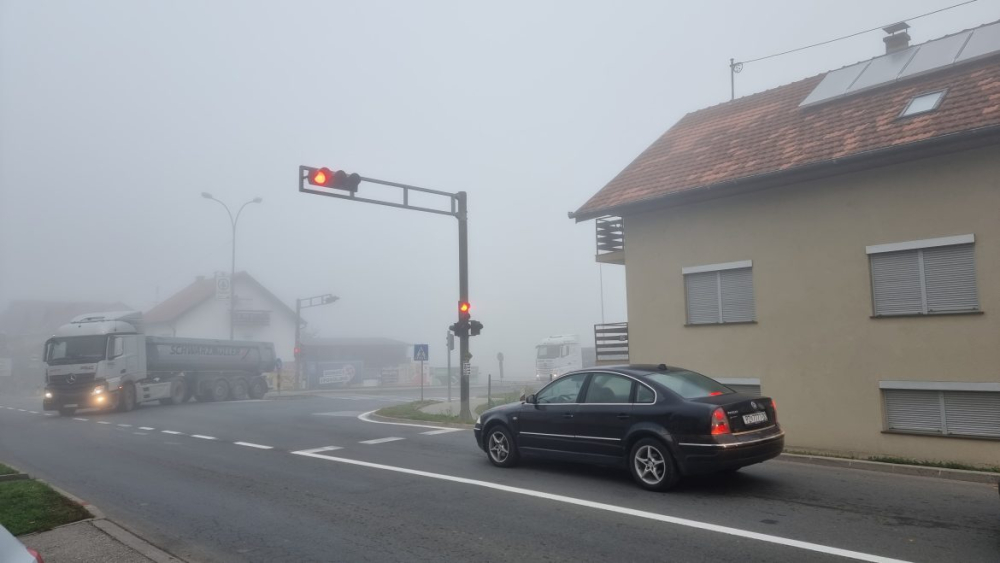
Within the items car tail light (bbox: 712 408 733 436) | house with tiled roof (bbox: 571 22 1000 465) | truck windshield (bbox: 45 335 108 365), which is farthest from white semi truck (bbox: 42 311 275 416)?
car tail light (bbox: 712 408 733 436)

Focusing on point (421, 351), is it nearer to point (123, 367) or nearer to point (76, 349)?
point (123, 367)

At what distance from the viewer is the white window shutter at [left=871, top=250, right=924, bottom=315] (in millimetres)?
11273

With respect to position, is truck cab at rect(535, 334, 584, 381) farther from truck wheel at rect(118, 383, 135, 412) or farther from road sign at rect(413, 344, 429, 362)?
truck wheel at rect(118, 383, 135, 412)

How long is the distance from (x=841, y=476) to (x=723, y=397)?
2.47 meters

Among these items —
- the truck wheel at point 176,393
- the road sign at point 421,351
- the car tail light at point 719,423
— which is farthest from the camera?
the truck wheel at point 176,393

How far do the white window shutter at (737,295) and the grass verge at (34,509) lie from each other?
11025mm

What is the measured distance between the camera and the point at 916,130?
11.3 meters

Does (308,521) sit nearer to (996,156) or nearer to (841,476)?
(841,476)

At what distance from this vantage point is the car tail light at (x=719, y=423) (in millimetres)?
7582

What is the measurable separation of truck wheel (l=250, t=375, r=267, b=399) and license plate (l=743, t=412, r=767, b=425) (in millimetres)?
30064

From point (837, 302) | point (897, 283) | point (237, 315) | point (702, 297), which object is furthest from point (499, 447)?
point (237, 315)

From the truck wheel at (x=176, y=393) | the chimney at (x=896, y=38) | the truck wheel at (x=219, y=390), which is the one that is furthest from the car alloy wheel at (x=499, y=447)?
the truck wheel at (x=219, y=390)

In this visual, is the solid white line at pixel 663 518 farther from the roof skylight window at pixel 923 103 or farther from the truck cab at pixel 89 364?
the truck cab at pixel 89 364

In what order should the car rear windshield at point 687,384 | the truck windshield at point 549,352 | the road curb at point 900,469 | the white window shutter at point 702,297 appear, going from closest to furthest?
the car rear windshield at point 687,384 < the road curb at point 900,469 < the white window shutter at point 702,297 < the truck windshield at point 549,352
